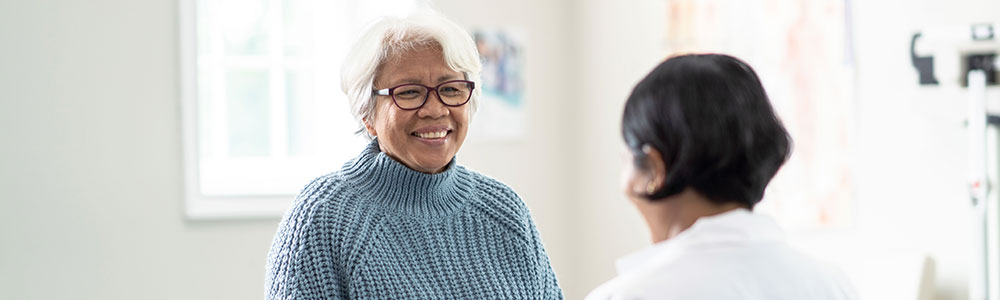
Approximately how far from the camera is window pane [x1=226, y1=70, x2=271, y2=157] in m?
4.08

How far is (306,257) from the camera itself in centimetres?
154

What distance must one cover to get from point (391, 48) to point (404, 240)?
337mm

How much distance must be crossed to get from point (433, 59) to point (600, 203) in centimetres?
278

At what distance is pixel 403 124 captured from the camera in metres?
→ 1.68

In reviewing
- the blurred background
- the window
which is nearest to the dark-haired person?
the blurred background

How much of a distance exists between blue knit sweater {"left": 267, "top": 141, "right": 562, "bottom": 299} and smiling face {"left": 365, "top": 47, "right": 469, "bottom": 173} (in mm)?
29

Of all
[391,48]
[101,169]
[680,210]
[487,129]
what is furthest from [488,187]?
[487,129]

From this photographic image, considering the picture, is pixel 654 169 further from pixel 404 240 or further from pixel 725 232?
pixel 404 240

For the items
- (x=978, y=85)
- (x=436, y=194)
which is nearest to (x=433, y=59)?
(x=436, y=194)

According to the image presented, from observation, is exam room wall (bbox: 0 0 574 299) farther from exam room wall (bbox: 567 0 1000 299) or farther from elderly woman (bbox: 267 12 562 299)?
exam room wall (bbox: 567 0 1000 299)

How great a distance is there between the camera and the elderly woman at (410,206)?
158cm

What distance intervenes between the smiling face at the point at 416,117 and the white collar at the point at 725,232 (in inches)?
29.4

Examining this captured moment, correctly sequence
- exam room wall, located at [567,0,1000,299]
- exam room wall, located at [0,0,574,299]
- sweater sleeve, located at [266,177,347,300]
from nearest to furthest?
sweater sleeve, located at [266,177,347,300] < exam room wall, located at [567,0,1000,299] < exam room wall, located at [0,0,574,299]

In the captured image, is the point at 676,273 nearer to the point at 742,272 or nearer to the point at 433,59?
the point at 742,272
